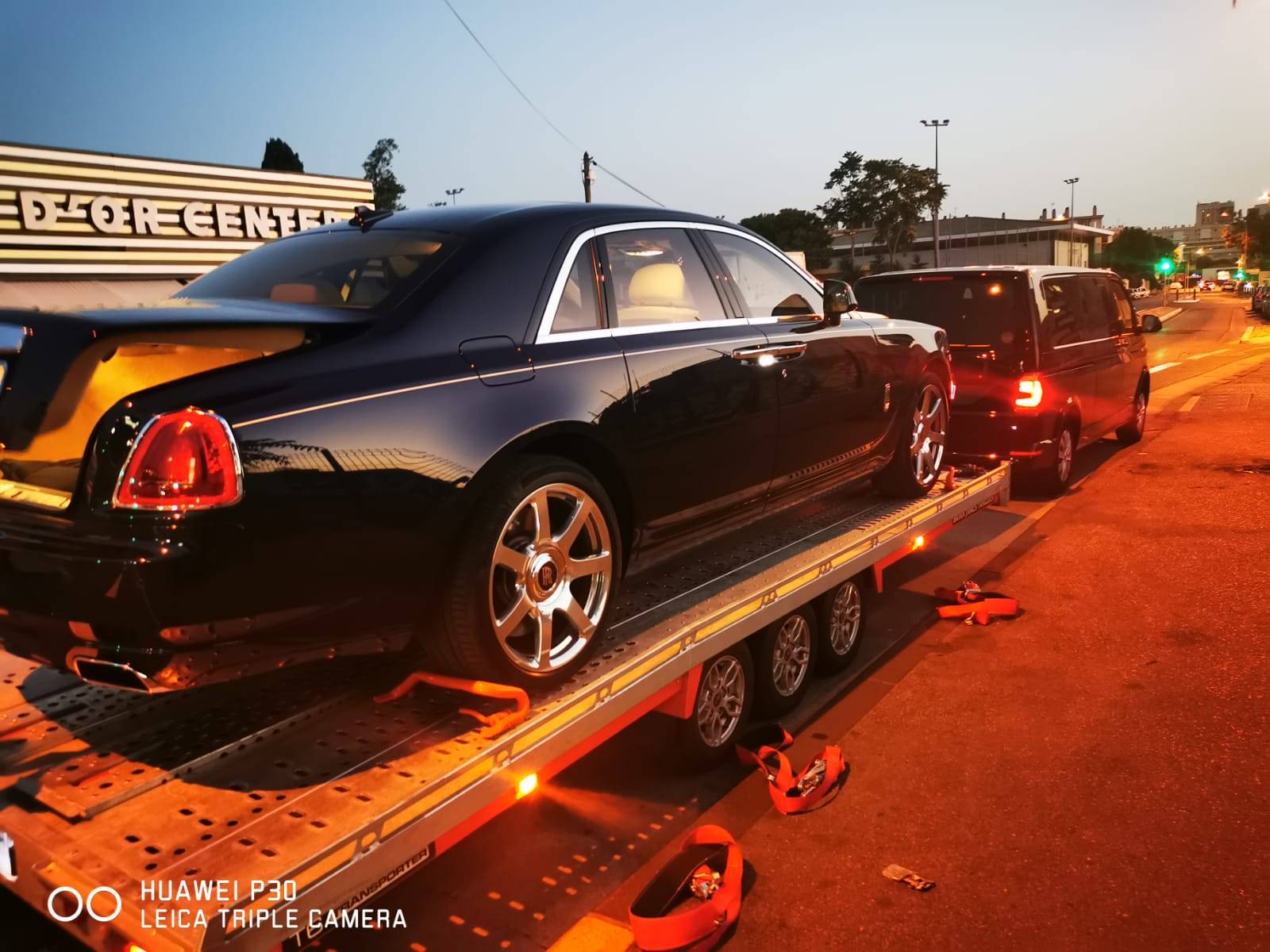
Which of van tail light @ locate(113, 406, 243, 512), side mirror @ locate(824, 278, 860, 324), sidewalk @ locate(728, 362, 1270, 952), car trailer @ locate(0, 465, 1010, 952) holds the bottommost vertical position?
sidewalk @ locate(728, 362, 1270, 952)

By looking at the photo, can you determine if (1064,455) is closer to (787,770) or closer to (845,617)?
(845,617)

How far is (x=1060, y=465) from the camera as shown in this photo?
8820 mm

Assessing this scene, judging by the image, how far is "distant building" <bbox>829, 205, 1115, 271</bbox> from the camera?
81.1 m

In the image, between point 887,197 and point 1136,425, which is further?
point 887,197

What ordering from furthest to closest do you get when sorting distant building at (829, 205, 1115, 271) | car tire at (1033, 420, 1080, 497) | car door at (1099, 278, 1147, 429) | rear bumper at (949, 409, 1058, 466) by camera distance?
1. distant building at (829, 205, 1115, 271)
2. car door at (1099, 278, 1147, 429)
3. car tire at (1033, 420, 1080, 497)
4. rear bumper at (949, 409, 1058, 466)

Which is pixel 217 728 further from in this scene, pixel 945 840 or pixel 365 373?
pixel 945 840

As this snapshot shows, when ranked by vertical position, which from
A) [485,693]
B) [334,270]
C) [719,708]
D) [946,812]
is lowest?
[946,812]

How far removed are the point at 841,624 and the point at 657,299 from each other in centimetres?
203

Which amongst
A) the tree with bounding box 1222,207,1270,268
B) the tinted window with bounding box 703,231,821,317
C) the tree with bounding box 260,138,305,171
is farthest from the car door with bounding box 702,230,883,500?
the tree with bounding box 1222,207,1270,268

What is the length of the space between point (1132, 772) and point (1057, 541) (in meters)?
3.85

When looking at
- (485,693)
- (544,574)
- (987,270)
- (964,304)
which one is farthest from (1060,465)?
(485,693)

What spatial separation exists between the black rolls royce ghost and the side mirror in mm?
679

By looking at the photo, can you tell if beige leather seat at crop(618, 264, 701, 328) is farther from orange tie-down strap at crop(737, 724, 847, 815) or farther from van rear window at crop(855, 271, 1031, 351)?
van rear window at crop(855, 271, 1031, 351)

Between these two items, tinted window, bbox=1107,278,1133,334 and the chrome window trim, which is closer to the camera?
the chrome window trim
